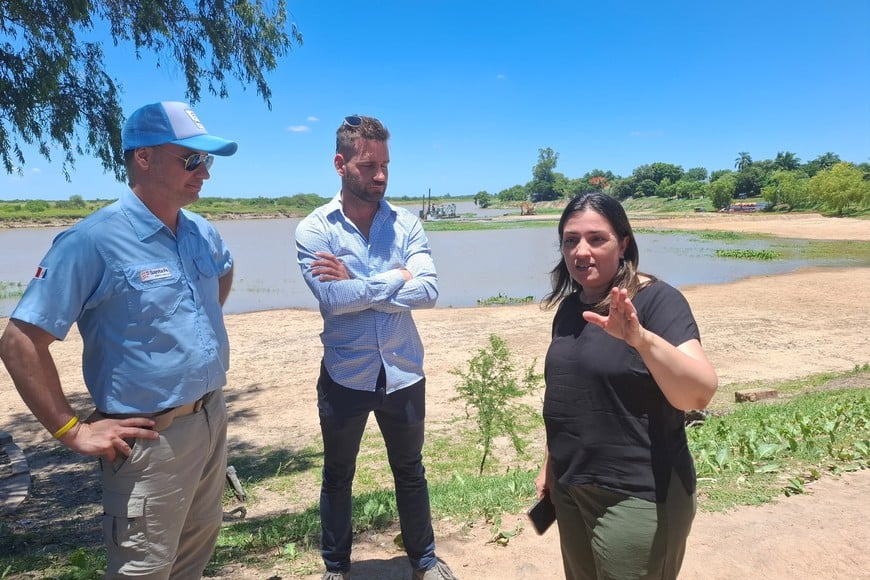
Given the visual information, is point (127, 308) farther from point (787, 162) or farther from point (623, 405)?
point (787, 162)

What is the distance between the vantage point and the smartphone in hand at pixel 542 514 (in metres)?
2.38

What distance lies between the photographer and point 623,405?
6.34 feet

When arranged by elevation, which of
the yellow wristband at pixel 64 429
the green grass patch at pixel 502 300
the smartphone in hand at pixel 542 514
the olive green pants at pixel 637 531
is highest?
the yellow wristband at pixel 64 429

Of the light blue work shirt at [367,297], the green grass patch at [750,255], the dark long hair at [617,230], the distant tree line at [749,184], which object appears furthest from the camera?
the distant tree line at [749,184]

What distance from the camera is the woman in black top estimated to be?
1800 millimetres

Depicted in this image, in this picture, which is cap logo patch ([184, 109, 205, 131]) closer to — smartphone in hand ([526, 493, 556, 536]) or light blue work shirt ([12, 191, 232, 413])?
light blue work shirt ([12, 191, 232, 413])

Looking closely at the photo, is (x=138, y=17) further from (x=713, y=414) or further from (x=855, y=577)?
(x=713, y=414)

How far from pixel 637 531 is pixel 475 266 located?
28.9m

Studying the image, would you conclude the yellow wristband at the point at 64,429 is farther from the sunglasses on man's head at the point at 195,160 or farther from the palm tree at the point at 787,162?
the palm tree at the point at 787,162

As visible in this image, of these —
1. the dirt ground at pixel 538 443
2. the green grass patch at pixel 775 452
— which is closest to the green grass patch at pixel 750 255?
the dirt ground at pixel 538 443

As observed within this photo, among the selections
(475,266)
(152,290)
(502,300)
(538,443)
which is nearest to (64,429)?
(152,290)

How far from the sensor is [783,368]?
10.4 metres

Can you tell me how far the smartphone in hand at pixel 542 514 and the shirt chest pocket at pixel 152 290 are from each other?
5.11 feet

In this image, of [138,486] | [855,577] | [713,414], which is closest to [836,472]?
[855,577]
